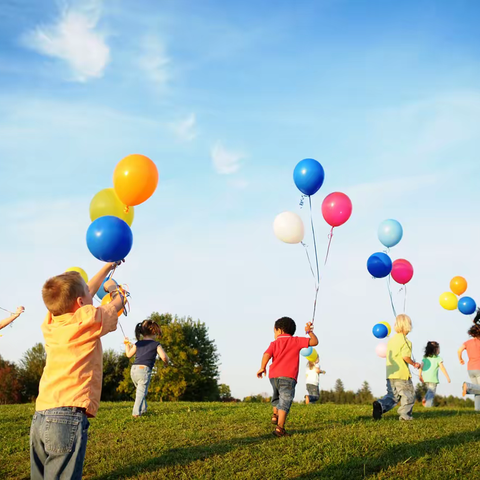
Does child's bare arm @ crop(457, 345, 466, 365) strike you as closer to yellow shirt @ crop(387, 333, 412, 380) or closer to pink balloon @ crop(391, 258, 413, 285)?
pink balloon @ crop(391, 258, 413, 285)

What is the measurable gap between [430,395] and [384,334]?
2.48 metres

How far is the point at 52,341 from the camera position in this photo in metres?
3.99

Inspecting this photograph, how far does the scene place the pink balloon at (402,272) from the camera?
14.0 metres

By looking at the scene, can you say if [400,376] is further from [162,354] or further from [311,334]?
[162,354]

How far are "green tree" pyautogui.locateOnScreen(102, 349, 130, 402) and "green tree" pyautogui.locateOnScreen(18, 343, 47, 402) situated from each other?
4.52 meters

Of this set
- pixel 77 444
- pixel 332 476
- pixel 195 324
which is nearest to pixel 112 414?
pixel 332 476

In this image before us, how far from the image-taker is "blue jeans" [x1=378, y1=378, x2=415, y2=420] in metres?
9.17

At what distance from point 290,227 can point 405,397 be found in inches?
157

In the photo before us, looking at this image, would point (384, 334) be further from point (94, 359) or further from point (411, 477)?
point (94, 359)

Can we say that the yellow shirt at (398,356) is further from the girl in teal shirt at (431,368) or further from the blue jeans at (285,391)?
the girl in teal shirt at (431,368)

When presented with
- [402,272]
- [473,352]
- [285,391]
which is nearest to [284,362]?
[285,391]

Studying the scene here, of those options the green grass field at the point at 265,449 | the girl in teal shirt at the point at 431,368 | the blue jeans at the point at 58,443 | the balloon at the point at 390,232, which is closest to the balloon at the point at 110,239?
the green grass field at the point at 265,449

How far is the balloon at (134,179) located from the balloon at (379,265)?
658 cm

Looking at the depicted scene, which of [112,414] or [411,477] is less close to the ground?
[112,414]
